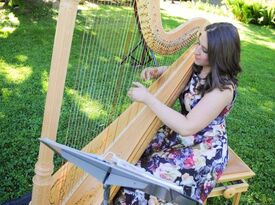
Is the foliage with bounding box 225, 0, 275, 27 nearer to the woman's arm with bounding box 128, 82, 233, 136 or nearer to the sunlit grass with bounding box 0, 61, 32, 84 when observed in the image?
the sunlit grass with bounding box 0, 61, 32, 84

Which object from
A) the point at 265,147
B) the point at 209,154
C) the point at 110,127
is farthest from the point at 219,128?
the point at 265,147

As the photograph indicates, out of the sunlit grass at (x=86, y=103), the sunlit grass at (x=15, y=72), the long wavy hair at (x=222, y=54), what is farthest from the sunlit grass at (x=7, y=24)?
the long wavy hair at (x=222, y=54)

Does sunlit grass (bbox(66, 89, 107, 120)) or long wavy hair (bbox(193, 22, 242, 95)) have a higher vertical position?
long wavy hair (bbox(193, 22, 242, 95))

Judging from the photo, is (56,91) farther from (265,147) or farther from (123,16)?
(265,147)

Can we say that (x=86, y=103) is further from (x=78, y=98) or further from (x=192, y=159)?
(x=192, y=159)

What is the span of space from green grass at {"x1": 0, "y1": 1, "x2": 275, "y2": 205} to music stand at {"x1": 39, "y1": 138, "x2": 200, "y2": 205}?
0.67 meters

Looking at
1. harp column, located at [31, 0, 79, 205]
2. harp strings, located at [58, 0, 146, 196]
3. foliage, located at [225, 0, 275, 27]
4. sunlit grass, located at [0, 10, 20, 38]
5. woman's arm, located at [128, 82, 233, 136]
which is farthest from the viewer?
foliage, located at [225, 0, 275, 27]

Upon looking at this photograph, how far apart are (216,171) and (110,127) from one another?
71 centimetres

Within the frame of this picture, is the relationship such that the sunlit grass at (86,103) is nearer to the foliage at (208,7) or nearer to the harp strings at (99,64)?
the harp strings at (99,64)

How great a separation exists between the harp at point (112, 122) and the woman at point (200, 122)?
0.14 m

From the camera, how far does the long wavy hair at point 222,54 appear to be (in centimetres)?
218

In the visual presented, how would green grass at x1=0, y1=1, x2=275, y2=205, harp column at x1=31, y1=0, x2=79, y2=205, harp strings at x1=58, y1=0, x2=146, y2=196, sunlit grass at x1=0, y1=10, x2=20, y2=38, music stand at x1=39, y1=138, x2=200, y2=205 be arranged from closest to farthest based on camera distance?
music stand at x1=39, y1=138, x2=200, y2=205
harp column at x1=31, y1=0, x2=79, y2=205
harp strings at x1=58, y1=0, x2=146, y2=196
green grass at x1=0, y1=1, x2=275, y2=205
sunlit grass at x1=0, y1=10, x2=20, y2=38

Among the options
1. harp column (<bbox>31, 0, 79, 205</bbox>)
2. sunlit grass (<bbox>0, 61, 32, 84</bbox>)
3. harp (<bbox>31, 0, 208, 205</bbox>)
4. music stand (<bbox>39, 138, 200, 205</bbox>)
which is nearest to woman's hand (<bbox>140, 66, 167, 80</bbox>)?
harp (<bbox>31, 0, 208, 205</bbox>)

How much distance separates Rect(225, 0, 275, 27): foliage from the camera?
1145 centimetres
